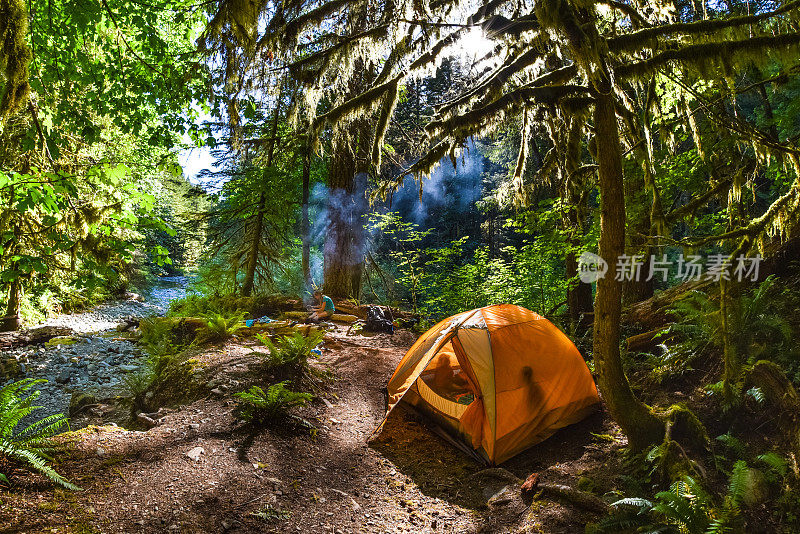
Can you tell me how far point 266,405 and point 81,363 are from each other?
8.25 meters

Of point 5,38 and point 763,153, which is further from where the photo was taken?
point 763,153

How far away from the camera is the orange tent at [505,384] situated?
4859 mm

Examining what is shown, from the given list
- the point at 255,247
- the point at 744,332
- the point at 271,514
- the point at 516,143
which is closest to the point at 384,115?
the point at 271,514

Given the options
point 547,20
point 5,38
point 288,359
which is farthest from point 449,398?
point 5,38

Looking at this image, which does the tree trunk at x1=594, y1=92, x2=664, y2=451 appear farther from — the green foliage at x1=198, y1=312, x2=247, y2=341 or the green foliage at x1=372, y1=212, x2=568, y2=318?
the green foliage at x1=198, y1=312, x2=247, y2=341

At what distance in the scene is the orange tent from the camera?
15.9 feet

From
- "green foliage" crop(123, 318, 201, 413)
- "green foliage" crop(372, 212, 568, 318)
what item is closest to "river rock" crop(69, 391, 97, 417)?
"green foliage" crop(123, 318, 201, 413)

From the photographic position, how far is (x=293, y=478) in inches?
152

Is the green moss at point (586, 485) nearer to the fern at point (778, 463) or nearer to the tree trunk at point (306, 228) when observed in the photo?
the fern at point (778, 463)

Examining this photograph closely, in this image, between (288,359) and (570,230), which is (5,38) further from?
(570,230)

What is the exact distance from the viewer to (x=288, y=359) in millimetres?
5891

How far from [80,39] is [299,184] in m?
6.71

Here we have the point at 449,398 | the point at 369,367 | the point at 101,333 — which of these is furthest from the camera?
the point at 101,333
